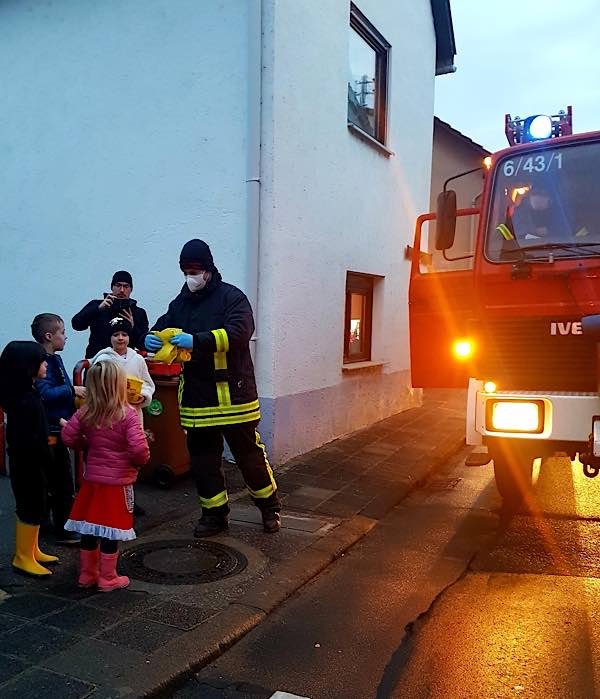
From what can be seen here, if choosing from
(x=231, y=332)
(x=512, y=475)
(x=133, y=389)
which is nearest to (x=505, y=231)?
(x=512, y=475)

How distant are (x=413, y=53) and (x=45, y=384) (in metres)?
7.97

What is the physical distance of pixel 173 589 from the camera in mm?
3799

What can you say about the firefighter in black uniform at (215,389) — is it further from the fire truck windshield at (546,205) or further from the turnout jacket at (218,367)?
the fire truck windshield at (546,205)

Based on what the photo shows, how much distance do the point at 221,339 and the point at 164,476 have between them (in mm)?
1847

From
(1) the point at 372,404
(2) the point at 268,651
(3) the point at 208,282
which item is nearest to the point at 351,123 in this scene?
(1) the point at 372,404

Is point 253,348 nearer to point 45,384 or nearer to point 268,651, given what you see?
point 45,384

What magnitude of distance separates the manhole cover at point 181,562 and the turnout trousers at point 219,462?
0.30 m

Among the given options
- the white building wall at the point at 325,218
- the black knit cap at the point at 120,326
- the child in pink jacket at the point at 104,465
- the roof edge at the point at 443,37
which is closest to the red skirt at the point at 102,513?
the child in pink jacket at the point at 104,465

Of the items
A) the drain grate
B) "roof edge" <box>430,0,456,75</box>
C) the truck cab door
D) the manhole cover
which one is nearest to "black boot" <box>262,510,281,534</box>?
the manhole cover

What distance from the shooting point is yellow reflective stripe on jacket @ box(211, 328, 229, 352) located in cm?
432

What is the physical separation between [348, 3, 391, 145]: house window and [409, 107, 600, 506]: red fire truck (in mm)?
3535

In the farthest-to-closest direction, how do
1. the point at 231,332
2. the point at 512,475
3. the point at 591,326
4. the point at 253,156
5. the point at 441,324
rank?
the point at 253,156 < the point at 512,475 < the point at 441,324 < the point at 231,332 < the point at 591,326

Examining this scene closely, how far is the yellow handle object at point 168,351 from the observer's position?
416 cm

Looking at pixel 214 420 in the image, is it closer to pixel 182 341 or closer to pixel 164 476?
pixel 182 341
